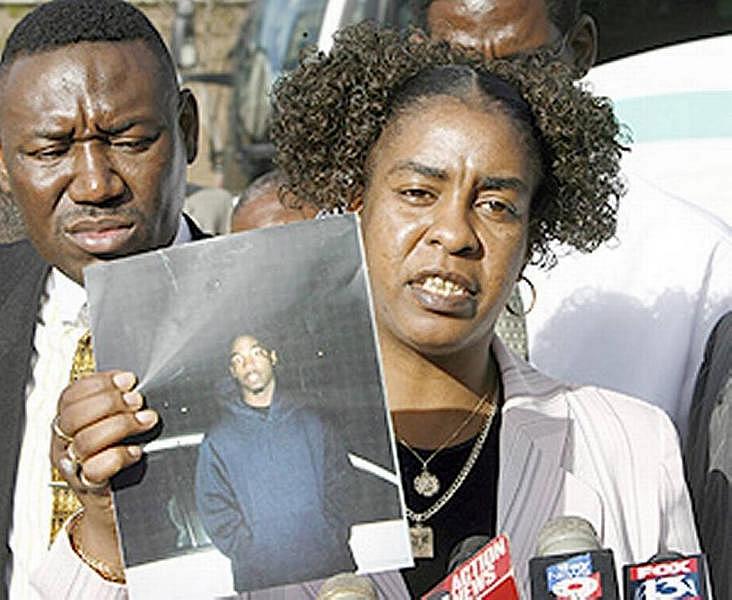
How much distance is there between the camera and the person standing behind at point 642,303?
13.1ft

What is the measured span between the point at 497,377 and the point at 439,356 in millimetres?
185

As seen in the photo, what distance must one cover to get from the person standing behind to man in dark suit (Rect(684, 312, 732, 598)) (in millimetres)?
252

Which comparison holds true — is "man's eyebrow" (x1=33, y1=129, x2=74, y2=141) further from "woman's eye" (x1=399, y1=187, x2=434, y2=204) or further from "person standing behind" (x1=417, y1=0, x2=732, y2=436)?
"person standing behind" (x1=417, y1=0, x2=732, y2=436)

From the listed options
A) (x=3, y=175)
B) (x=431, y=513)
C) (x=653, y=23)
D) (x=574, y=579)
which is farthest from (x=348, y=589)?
(x=653, y=23)

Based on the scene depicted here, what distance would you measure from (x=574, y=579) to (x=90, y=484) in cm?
71

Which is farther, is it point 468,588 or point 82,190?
point 82,190

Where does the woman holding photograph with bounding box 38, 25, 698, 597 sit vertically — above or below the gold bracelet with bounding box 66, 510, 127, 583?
above

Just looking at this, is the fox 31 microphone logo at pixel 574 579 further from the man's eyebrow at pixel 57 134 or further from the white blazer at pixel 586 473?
the man's eyebrow at pixel 57 134

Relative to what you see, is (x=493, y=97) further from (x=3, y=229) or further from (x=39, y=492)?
(x=3, y=229)

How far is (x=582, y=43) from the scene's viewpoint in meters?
4.70

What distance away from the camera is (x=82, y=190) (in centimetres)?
320

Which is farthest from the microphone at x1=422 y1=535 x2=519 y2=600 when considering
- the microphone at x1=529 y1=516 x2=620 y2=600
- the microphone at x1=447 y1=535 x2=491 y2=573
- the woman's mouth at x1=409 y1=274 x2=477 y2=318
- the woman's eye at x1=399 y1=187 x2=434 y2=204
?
the woman's eye at x1=399 y1=187 x2=434 y2=204

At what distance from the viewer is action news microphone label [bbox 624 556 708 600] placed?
2.29 meters

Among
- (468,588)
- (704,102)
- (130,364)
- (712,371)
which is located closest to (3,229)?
(704,102)
